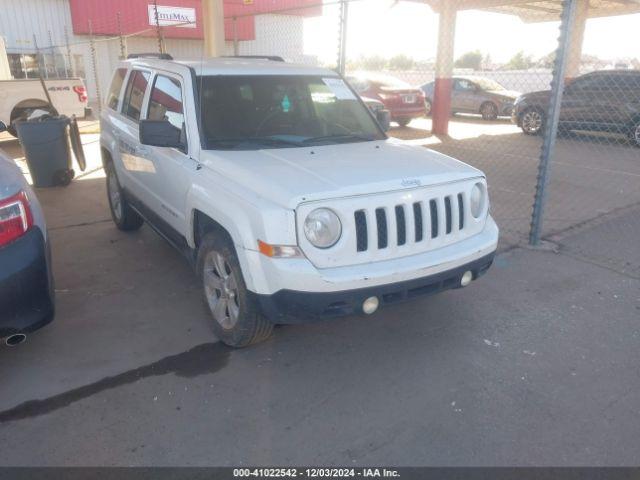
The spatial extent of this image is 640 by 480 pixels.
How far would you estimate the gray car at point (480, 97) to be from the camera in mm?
17859

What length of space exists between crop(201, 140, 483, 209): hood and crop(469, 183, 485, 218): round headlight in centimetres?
10

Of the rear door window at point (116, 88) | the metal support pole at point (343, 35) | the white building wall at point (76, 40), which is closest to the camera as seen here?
the rear door window at point (116, 88)

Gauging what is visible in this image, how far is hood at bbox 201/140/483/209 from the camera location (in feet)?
10.1

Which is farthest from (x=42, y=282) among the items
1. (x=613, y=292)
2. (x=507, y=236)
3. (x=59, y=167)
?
(x=59, y=167)

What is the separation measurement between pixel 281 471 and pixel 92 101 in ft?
70.9

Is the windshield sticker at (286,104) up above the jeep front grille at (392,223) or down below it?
above

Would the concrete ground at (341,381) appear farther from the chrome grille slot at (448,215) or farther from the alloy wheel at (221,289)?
the chrome grille slot at (448,215)

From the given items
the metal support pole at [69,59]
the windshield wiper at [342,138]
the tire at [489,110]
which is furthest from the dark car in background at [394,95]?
the windshield wiper at [342,138]

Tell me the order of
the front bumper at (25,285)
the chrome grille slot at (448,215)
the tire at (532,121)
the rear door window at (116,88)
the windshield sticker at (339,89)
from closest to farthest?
the front bumper at (25,285) < the chrome grille slot at (448,215) < the windshield sticker at (339,89) < the rear door window at (116,88) < the tire at (532,121)

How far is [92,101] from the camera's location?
21.2m

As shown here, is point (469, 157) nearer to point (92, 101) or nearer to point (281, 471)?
point (281, 471)

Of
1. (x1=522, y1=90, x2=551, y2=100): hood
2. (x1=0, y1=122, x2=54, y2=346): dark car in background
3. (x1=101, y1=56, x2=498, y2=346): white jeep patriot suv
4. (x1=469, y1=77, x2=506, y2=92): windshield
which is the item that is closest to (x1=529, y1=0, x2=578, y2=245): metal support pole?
(x1=101, y1=56, x2=498, y2=346): white jeep patriot suv

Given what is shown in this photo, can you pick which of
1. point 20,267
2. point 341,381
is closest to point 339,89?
point 341,381

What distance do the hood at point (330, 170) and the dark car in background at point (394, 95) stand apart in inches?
456
